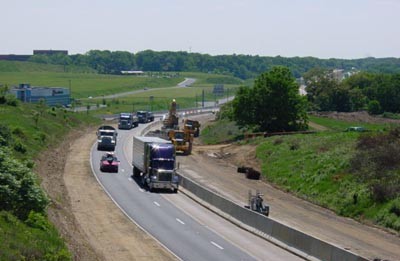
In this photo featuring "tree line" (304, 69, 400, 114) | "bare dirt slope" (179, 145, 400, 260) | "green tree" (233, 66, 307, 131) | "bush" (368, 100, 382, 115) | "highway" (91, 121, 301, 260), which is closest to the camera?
"highway" (91, 121, 301, 260)

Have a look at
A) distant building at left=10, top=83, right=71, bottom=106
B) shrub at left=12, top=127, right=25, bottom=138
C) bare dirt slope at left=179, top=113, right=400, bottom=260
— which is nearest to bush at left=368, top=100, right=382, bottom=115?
bare dirt slope at left=179, top=113, right=400, bottom=260

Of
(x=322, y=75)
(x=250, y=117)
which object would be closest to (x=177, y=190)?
(x=250, y=117)

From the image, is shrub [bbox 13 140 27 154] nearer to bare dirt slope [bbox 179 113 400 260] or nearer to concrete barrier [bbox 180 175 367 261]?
bare dirt slope [bbox 179 113 400 260]

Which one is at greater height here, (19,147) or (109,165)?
(19,147)

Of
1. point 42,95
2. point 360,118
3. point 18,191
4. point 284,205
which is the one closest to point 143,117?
point 42,95

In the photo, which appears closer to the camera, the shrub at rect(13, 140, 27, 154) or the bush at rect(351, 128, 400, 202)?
the bush at rect(351, 128, 400, 202)

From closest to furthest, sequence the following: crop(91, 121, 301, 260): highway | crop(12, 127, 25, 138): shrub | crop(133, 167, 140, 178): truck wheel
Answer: crop(91, 121, 301, 260): highway → crop(133, 167, 140, 178): truck wheel → crop(12, 127, 25, 138): shrub

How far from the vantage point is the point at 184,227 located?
47.3m

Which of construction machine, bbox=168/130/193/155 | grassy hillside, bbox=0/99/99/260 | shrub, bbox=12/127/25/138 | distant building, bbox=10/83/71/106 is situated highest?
grassy hillside, bbox=0/99/99/260

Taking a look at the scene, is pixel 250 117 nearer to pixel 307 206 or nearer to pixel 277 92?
pixel 277 92

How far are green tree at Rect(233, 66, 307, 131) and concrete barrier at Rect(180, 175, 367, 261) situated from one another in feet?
167

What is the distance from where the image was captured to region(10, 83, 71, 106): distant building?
167 meters

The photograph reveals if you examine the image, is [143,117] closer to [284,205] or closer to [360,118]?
[360,118]

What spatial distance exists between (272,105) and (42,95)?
80.7 m
